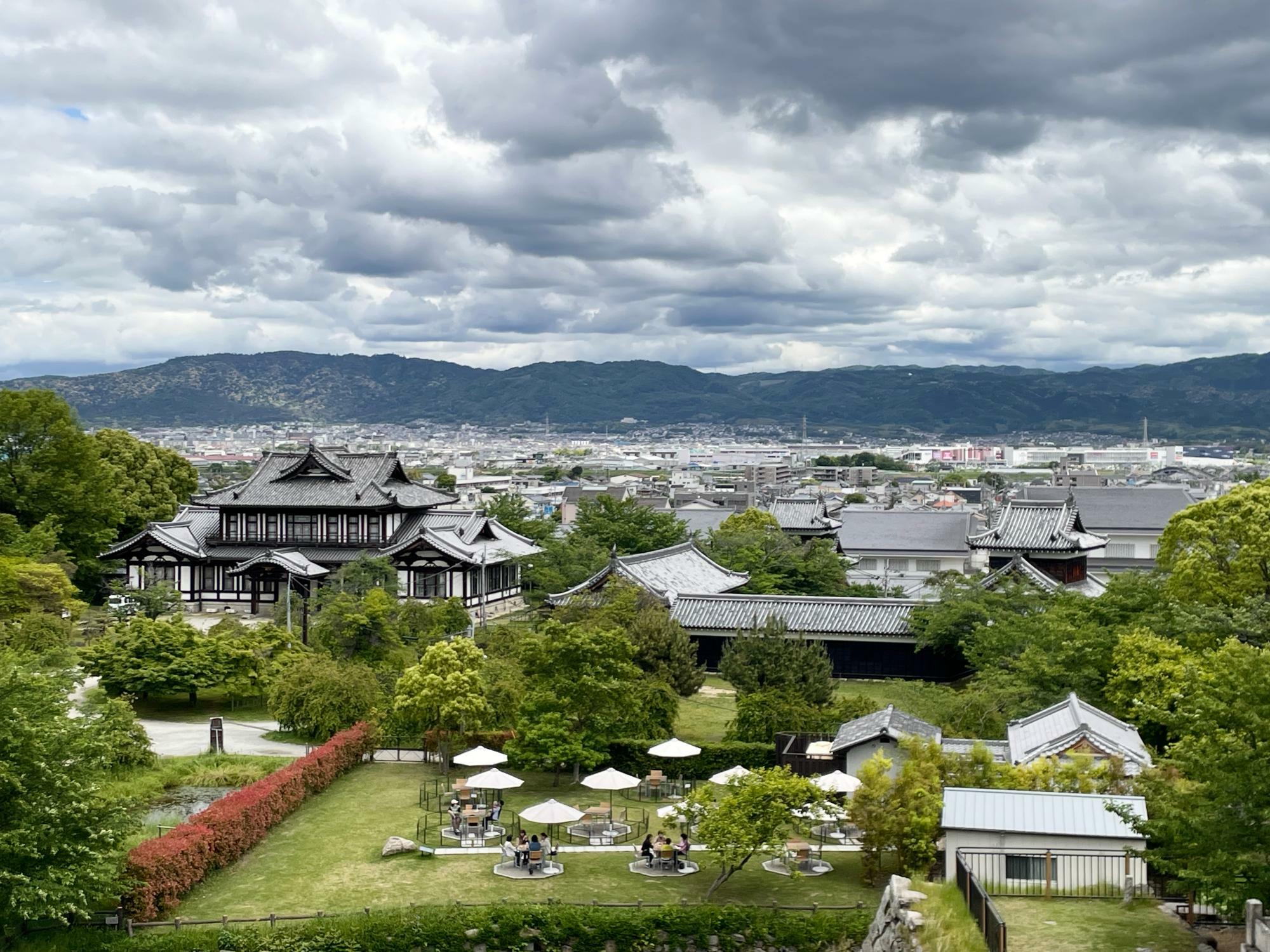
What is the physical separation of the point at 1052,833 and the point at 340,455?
45.3 meters

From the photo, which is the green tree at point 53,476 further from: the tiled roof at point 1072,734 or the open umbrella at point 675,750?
the tiled roof at point 1072,734

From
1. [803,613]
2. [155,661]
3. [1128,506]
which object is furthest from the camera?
[1128,506]

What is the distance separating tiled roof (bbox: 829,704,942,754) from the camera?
80.8 ft

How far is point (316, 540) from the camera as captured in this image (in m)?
53.9

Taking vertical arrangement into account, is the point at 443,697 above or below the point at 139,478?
below

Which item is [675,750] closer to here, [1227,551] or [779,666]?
[779,666]

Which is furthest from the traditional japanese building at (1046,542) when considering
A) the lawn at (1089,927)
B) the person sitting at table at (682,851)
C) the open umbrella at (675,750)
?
the lawn at (1089,927)

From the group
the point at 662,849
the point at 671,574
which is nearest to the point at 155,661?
the point at 662,849

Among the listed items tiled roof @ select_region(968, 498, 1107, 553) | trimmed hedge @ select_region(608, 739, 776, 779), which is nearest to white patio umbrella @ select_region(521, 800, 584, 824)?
trimmed hedge @ select_region(608, 739, 776, 779)

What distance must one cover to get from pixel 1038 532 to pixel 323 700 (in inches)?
1132

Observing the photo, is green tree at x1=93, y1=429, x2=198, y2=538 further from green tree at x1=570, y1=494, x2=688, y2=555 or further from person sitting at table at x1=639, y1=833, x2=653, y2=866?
person sitting at table at x1=639, y1=833, x2=653, y2=866

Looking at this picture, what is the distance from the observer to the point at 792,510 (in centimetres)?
6706

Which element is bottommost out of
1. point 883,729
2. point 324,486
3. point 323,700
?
point 323,700

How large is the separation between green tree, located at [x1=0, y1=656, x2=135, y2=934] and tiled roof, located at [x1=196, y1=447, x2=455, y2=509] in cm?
3436
